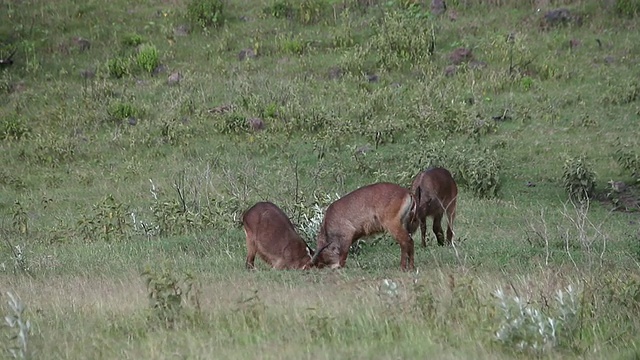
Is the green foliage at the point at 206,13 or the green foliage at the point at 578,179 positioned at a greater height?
the green foliage at the point at 206,13

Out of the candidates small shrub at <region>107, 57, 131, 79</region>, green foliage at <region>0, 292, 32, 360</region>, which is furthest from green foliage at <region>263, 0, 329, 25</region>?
green foliage at <region>0, 292, 32, 360</region>

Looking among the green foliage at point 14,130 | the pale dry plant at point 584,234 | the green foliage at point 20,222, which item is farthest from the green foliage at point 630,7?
the green foliage at point 20,222

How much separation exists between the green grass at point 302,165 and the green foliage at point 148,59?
0.05 meters

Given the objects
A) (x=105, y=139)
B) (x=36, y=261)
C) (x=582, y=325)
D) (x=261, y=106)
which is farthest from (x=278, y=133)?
(x=582, y=325)

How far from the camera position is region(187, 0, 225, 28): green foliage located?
20469 millimetres

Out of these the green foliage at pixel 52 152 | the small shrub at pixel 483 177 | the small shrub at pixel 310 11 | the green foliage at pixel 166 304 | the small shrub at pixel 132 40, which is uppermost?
the green foliage at pixel 166 304

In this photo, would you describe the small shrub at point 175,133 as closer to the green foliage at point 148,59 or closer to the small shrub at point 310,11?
the green foliage at point 148,59

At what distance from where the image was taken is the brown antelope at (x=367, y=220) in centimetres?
876

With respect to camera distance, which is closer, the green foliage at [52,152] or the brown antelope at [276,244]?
the brown antelope at [276,244]

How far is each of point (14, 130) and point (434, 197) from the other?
9.81 m

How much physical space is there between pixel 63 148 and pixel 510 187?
24.3ft

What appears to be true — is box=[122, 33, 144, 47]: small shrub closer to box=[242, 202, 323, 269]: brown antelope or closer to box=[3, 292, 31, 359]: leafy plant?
box=[242, 202, 323, 269]: brown antelope

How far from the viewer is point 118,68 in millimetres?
19062

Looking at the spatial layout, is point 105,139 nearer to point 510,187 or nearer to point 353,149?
point 353,149
